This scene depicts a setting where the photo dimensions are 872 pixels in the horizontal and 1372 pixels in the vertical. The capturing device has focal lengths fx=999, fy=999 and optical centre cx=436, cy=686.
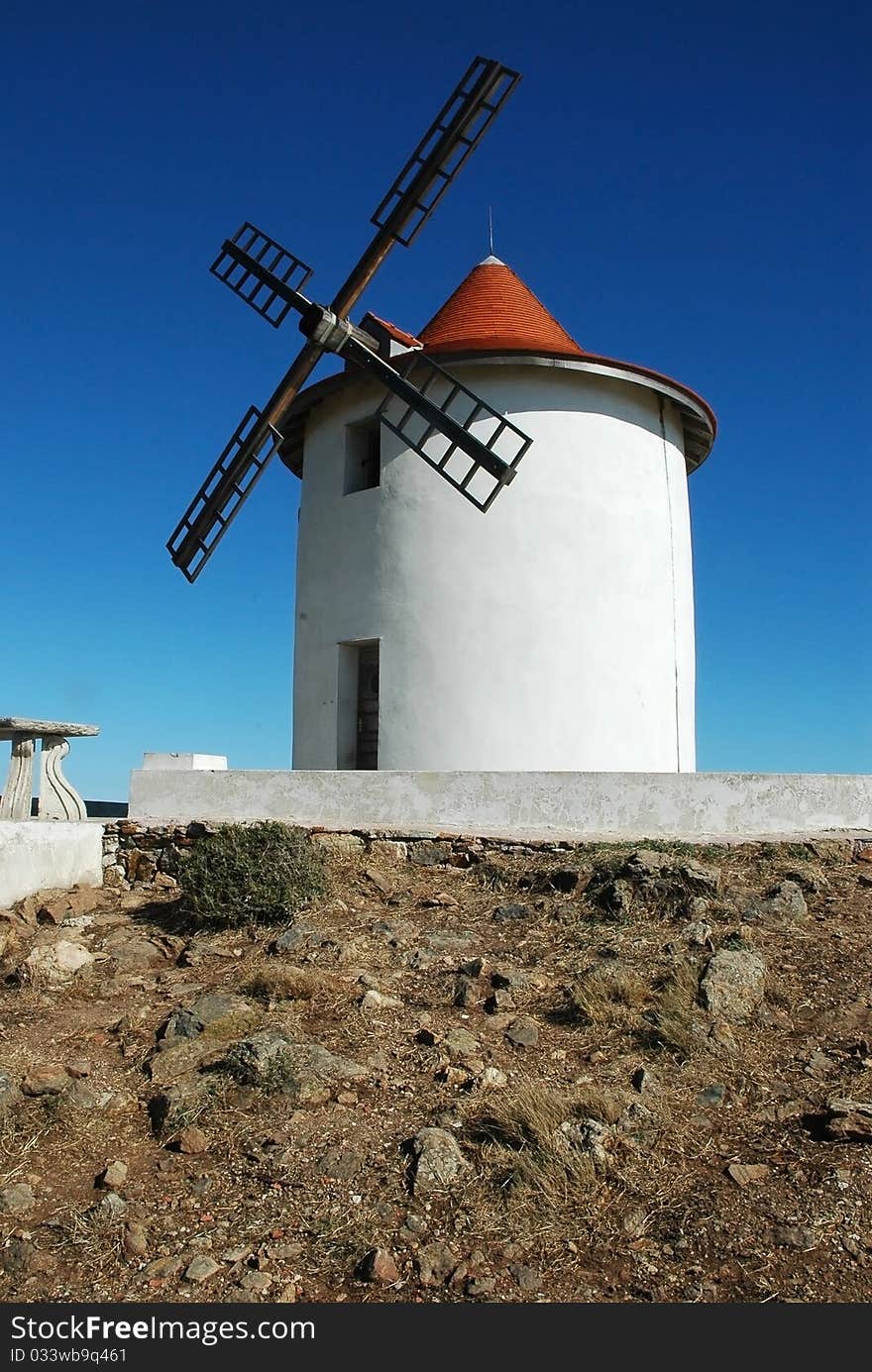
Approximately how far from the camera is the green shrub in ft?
24.5

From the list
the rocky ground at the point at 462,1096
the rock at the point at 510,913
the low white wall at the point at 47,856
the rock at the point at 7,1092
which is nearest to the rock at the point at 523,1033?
the rocky ground at the point at 462,1096

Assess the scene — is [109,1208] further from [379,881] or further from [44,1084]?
[379,881]

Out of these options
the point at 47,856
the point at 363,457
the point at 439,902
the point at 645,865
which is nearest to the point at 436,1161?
the point at 439,902

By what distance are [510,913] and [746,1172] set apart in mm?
3168

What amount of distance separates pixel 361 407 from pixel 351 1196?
9.59 m

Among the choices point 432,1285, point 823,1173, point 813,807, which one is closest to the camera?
point 432,1285

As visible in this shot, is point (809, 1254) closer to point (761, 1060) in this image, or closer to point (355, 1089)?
point (761, 1060)

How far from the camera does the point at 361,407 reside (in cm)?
1208

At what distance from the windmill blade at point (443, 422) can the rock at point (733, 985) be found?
17.7 ft

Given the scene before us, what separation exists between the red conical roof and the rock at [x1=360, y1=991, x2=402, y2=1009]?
25.3 feet

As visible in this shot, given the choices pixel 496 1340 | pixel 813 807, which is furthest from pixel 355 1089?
pixel 813 807

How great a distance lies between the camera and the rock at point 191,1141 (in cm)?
464

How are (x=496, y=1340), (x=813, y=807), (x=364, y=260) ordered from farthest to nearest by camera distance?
(x=364, y=260)
(x=813, y=807)
(x=496, y=1340)

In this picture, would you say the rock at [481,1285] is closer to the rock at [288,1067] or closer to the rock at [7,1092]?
the rock at [288,1067]
